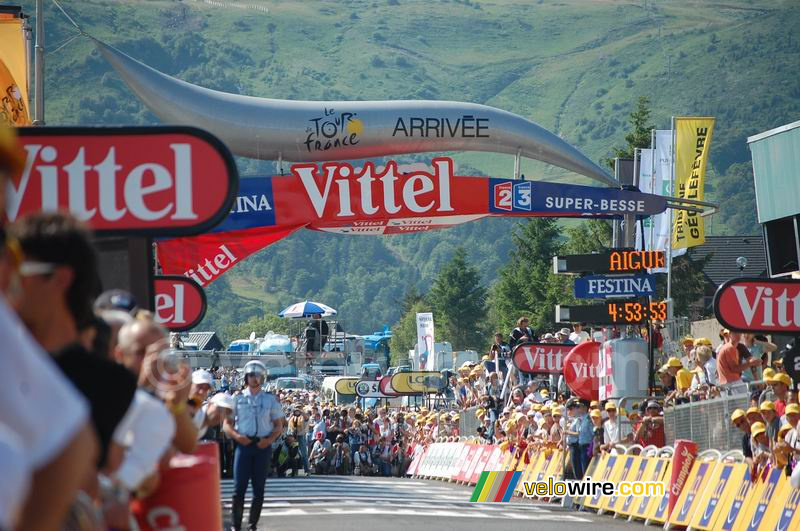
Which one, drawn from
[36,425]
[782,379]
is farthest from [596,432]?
[36,425]

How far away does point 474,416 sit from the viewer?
3209 centimetres

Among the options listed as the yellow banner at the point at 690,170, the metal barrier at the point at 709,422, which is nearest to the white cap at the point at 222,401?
the metal barrier at the point at 709,422

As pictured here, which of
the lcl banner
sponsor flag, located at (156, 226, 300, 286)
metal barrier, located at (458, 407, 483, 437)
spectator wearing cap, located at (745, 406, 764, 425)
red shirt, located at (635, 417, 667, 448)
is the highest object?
the lcl banner

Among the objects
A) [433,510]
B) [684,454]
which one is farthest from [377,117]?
[684,454]

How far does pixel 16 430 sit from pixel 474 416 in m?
29.5

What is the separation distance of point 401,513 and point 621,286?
7620 mm

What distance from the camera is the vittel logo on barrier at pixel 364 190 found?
2161cm

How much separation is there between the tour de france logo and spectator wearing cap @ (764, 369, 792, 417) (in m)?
10.4

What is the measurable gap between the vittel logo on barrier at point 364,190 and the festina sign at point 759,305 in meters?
8.37

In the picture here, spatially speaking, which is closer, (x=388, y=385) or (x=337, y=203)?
(x=337, y=203)

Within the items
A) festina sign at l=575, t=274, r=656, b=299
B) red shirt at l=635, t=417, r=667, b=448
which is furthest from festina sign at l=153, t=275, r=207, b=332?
festina sign at l=575, t=274, r=656, b=299

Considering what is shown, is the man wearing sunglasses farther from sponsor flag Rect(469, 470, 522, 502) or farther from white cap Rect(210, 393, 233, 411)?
sponsor flag Rect(469, 470, 522, 502)

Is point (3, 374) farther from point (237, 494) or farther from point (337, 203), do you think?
point (337, 203)

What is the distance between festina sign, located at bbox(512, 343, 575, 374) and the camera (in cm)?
2728
